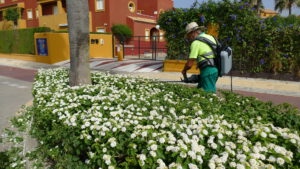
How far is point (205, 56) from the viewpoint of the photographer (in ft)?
14.5

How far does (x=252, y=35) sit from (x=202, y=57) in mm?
6994

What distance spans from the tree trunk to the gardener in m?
2.12

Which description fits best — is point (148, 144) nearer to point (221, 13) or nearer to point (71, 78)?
point (71, 78)

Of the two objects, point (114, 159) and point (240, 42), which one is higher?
point (240, 42)

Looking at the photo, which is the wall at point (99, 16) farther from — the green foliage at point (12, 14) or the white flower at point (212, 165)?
the white flower at point (212, 165)

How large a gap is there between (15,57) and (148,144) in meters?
25.0

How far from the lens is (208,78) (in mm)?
4566

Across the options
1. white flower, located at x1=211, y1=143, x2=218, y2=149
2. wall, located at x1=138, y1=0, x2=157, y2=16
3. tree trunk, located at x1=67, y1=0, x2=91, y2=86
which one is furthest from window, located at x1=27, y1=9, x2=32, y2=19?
white flower, located at x1=211, y1=143, x2=218, y2=149

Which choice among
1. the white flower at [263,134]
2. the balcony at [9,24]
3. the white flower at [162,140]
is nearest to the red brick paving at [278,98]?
the white flower at [263,134]

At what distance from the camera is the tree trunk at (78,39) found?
16.1 feet

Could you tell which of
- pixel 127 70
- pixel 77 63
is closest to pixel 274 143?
pixel 77 63

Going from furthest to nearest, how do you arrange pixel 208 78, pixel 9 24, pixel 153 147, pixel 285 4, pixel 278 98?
pixel 285 4 < pixel 9 24 < pixel 278 98 < pixel 208 78 < pixel 153 147

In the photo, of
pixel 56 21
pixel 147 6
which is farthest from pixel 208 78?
pixel 147 6

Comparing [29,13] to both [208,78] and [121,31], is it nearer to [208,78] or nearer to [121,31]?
[121,31]
